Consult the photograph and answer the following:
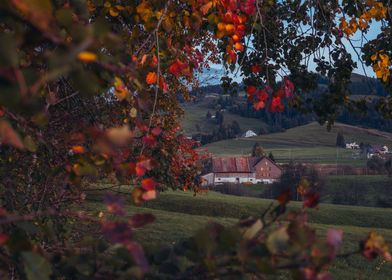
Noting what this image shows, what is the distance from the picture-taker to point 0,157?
4.20m

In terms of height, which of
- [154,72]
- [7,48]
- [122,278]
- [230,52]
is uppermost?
[230,52]

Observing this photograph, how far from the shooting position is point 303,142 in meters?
112

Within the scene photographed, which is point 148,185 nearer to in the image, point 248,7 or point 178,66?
point 178,66

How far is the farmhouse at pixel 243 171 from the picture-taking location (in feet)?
235

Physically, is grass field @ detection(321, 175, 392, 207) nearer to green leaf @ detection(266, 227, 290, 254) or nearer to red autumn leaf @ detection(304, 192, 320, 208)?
red autumn leaf @ detection(304, 192, 320, 208)

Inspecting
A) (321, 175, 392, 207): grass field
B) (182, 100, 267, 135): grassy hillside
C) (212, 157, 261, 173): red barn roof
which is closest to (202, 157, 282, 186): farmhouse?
(212, 157, 261, 173): red barn roof

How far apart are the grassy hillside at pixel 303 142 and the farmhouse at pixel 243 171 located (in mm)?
16271

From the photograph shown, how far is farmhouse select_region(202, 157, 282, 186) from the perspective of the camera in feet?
235

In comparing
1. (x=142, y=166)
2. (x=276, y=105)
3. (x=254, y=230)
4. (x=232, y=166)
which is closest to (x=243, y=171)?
(x=232, y=166)

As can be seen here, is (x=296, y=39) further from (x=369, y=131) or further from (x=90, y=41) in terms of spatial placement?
(x=369, y=131)

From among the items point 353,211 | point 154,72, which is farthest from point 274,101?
point 353,211

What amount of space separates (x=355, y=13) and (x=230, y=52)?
195cm

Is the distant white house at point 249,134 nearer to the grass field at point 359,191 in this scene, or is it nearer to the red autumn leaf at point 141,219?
the grass field at point 359,191

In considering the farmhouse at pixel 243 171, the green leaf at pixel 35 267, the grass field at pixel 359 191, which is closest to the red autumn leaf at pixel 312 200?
the green leaf at pixel 35 267
